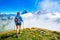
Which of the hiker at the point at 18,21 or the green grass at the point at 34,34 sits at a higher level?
the hiker at the point at 18,21

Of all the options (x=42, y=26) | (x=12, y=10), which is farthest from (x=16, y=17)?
(x=42, y=26)

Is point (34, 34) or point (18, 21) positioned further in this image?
point (34, 34)

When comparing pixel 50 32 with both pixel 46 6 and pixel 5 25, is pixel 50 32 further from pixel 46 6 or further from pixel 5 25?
pixel 5 25

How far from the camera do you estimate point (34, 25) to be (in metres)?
10.3

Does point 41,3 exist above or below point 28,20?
above

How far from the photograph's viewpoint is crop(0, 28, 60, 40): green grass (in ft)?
33.4

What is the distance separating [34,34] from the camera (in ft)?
33.7

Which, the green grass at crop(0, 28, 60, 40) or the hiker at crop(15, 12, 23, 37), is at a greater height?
the hiker at crop(15, 12, 23, 37)

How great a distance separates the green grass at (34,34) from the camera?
1018 cm

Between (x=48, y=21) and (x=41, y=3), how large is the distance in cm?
85

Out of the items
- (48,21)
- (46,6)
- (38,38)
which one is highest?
(46,6)

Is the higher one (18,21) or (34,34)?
(18,21)

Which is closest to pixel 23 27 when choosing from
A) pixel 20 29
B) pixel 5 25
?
pixel 20 29

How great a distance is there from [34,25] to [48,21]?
63 centimetres
